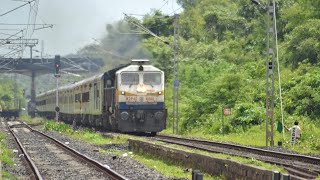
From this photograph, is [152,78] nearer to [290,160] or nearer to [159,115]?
[159,115]

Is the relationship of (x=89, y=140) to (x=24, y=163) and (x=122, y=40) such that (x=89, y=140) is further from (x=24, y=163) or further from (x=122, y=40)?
(x=122, y=40)

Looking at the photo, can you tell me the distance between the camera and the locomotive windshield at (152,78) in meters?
29.5

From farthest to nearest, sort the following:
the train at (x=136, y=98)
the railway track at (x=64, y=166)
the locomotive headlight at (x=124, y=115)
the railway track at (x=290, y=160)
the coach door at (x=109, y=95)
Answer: the coach door at (x=109, y=95) → the train at (x=136, y=98) → the locomotive headlight at (x=124, y=115) → the railway track at (x=64, y=166) → the railway track at (x=290, y=160)

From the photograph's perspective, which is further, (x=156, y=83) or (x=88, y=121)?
(x=88, y=121)

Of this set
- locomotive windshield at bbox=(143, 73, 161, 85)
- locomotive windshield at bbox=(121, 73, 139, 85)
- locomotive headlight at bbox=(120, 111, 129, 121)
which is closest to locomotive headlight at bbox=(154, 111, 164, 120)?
locomotive headlight at bbox=(120, 111, 129, 121)

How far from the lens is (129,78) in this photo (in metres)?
29.2

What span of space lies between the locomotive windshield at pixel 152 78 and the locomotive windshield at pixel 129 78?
0.40 meters

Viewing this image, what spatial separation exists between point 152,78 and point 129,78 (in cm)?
116

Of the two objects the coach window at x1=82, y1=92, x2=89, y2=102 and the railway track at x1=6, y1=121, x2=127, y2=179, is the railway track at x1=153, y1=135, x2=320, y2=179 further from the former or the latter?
the coach window at x1=82, y1=92, x2=89, y2=102

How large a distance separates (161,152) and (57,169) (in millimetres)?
3703

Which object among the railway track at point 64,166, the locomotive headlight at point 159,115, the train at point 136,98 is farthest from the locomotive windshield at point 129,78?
the railway track at point 64,166

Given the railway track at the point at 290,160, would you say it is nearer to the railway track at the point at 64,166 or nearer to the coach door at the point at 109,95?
the railway track at the point at 64,166

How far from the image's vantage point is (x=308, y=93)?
3231cm

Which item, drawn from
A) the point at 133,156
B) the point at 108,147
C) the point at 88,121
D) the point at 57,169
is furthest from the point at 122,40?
the point at 57,169
